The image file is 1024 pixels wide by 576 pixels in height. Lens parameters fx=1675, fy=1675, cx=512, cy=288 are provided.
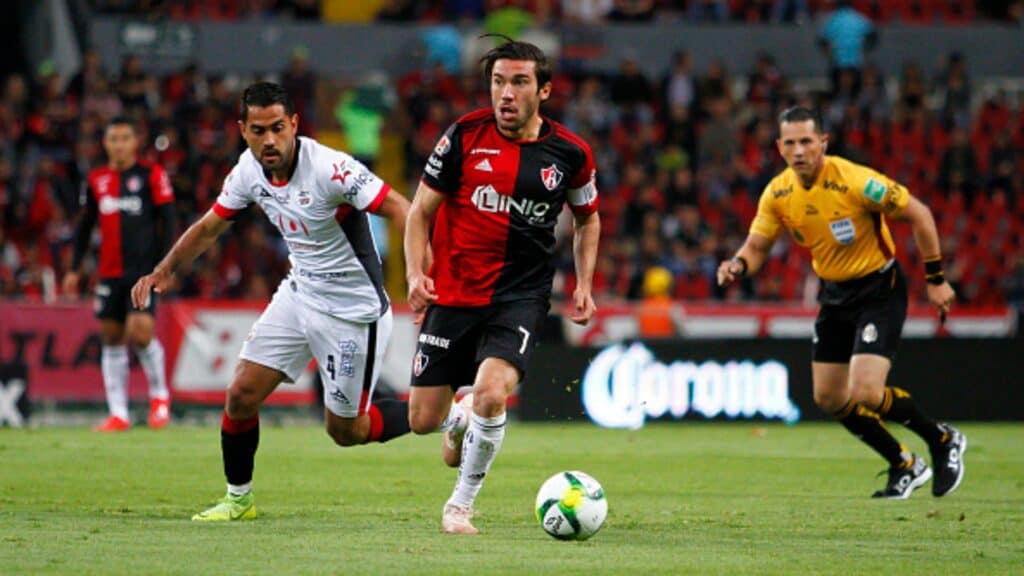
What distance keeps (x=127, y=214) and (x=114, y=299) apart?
0.81m

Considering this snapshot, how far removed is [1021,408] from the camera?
19438 mm

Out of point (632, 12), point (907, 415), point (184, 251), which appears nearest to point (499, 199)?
point (184, 251)

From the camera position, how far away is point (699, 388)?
19.2 meters

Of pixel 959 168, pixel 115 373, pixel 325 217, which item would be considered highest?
pixel 325 217

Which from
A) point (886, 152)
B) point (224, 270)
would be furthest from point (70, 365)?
point (886, 152)

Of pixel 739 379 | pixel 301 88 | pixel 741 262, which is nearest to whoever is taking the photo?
pixel 741 262

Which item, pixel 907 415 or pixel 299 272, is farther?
pixel 907 415

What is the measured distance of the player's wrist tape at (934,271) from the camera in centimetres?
1129

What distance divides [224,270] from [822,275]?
11830 millimetres

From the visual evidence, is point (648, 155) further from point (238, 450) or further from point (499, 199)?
point (238, 450)

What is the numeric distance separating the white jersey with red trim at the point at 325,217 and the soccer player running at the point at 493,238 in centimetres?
39

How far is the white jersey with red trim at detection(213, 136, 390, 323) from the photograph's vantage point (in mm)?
9000

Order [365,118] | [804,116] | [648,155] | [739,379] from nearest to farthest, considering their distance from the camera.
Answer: [804,116], [739,379], [365,118], [648,155]

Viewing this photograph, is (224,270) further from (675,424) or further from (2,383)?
(675,424)
